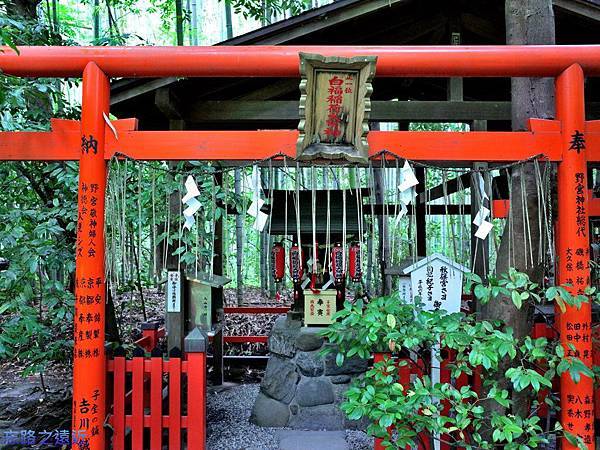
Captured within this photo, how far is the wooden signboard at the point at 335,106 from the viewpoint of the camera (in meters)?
3.22

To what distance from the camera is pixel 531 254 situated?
3.37 m

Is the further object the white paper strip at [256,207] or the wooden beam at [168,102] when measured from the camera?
the wooden beam at [168,102]

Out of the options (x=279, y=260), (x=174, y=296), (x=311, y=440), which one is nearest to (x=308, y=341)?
(x=311, y=440)

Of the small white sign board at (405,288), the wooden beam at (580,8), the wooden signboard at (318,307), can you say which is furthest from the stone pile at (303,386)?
the wooden beam at (580,8)

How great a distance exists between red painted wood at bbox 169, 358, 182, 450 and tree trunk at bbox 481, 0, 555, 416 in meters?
2.29

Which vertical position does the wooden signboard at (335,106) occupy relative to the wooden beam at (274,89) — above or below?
below

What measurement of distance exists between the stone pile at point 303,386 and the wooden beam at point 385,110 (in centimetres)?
260

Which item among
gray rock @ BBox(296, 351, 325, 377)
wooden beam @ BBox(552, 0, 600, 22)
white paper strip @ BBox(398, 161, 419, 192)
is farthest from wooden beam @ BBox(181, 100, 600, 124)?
gray rock @ BBox(296, 351, 325, 377)

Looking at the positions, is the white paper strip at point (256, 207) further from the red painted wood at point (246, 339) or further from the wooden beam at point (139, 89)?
the red painted wood at point (246, 339)

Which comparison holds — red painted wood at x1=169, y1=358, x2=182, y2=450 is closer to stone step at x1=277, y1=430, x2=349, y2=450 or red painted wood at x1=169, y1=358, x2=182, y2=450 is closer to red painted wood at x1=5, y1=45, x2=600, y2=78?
stone step at x1=277, y1=430, x2=349, y2=450

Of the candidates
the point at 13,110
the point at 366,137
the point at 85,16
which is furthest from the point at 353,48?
the point at 85,16

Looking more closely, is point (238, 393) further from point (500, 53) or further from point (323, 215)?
point (500, 53)

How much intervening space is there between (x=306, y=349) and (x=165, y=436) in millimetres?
1761

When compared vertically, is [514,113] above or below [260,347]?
above
